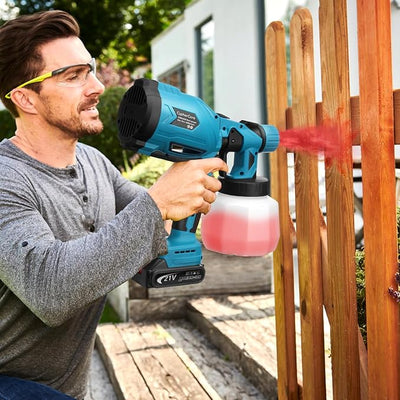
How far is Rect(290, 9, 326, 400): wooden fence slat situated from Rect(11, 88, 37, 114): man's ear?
0.99 m

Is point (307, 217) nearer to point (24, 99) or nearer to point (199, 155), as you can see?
point (199, 155)

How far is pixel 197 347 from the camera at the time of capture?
4.01 m

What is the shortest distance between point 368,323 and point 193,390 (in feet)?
4.99

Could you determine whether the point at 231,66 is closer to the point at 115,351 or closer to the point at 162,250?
the point at 115,351

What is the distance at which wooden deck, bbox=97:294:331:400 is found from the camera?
3223mm

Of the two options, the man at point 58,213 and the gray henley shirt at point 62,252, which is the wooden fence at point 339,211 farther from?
the gray henley shirt at point 62,252

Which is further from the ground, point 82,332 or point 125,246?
point 125,246

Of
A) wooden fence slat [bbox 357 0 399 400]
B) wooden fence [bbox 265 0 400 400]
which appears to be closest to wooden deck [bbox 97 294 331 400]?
wooden fence [bbox 265 0 400 400]

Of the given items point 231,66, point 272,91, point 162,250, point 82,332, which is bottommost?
point 82,332

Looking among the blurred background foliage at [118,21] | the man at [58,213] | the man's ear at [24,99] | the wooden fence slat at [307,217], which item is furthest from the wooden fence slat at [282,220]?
the blurred background foliage at [118,21]

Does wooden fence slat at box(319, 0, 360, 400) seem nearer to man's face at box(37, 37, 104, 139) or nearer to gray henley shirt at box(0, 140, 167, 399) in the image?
gray henley shirt at box(0, 140, 167, 399)

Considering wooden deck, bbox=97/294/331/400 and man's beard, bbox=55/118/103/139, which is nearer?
man's beard, bbox=55/118/103/139

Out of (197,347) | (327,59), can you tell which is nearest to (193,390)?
(197,347)

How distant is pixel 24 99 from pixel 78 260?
799mm
